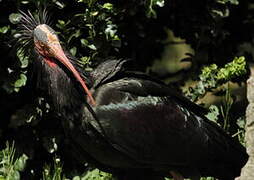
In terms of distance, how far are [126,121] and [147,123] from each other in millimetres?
184

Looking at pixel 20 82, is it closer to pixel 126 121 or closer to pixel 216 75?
pixel 126 121

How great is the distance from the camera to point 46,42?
658 centimetres

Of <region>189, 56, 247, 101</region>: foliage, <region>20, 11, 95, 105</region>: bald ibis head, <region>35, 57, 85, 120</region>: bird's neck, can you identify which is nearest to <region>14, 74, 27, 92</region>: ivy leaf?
<region>20, 11, 95, 105</region>: bald ibis head

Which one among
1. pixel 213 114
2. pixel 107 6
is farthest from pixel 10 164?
pixel 213 114

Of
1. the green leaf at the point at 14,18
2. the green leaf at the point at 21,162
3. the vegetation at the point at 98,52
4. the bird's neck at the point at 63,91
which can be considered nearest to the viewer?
the bird's neck at the point at 63,91

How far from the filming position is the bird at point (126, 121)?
6.54 meters

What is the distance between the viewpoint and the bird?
654 centimetres

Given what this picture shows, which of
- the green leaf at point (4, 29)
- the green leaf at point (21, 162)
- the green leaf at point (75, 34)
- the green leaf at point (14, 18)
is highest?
the green leaf at point (14, 18)

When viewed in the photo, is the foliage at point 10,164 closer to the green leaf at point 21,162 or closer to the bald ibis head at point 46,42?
the green leaf at point 21,162

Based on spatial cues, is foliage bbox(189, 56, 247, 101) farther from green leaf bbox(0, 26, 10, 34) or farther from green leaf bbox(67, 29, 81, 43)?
green leaf bbox(0, 26, 10, 34)

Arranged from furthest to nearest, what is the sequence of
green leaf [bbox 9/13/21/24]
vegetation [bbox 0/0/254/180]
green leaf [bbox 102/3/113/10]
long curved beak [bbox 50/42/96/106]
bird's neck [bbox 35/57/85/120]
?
vegetation [bbox 0/0/254/180] → green leaf [bbox 102/3/113/10] → green leaf [bbox 9/13/21/24] → bird's neck [bbox 35/57/85/120] → long curved beak [bbox 50/42/96/106]

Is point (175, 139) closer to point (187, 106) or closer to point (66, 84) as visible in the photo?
point (187, 106)

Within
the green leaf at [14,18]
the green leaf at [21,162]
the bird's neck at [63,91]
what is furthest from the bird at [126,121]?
the green leaf at [21,162]

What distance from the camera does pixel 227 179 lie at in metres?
7.02
